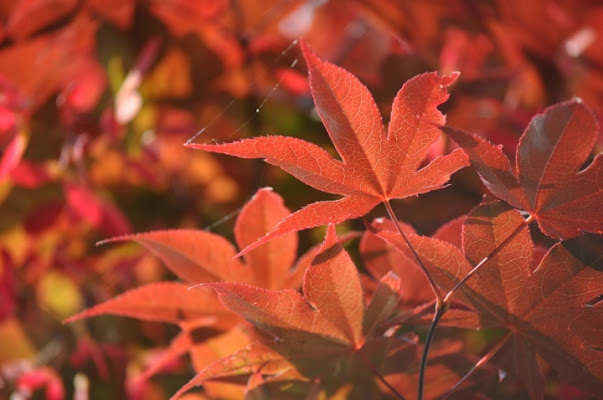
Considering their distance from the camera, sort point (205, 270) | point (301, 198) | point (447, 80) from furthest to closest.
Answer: point (301, 198) → point (205, 270) → point (447, 80)

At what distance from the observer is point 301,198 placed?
2.78 feet

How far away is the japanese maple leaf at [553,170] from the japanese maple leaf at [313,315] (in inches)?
3.7

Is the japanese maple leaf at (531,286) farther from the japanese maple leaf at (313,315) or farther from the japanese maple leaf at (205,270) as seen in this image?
the japanese maple leaf at (205,270)

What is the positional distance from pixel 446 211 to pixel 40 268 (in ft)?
2.11

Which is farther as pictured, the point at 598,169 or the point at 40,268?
the point at 40,268

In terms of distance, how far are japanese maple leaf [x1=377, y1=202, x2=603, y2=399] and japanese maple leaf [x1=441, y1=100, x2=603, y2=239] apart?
12mm

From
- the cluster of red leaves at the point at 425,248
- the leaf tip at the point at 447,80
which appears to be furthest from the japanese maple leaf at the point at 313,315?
the leaf tip at the point at 447,80

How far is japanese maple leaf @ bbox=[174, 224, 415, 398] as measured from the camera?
353 mm

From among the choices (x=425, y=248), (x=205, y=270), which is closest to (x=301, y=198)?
(x=205, y=270)

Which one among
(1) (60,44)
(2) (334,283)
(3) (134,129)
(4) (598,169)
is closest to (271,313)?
(2) (334,283)

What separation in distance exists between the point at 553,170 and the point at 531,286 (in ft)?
0.24

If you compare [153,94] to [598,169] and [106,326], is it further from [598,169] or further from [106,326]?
[598,169]

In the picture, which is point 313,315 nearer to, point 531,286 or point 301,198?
point 531,286

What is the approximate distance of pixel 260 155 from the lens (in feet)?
1.07
